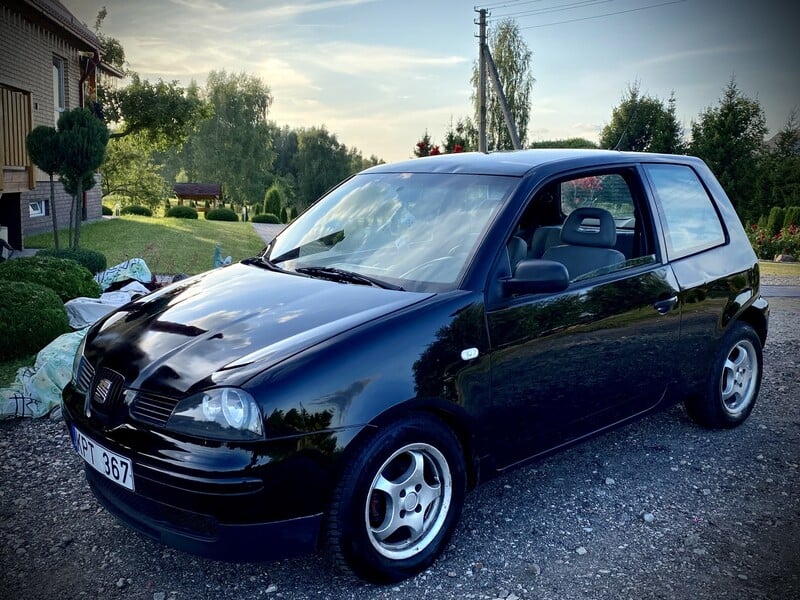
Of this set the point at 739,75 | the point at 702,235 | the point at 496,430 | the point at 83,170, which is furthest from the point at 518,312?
the point at 739,75

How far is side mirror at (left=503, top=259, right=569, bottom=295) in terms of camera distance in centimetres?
336

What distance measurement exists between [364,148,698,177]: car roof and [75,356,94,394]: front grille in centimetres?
208

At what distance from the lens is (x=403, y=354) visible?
2.98m

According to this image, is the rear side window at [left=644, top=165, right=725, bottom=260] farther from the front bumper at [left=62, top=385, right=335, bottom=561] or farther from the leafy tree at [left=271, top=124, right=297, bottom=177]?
the leafy tree at [left=271, top=124, right=297, bottom=177]

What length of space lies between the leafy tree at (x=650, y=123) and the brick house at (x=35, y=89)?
30356 millimetres

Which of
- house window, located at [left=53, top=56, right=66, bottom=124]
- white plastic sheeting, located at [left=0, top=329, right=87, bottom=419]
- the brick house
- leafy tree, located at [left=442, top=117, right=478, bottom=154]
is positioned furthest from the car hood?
leafy tree, located at [left=442, top=117, right=478, bottom=154]

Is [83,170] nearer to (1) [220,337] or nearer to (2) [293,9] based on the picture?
(2) [293,9]

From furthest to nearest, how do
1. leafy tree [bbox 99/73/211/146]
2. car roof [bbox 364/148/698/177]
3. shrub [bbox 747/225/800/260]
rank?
leafy tree [bbox 99/73/211/146] → shrub [bbox 747/225/800/260] → car roof [bbox 364/148/698/177]

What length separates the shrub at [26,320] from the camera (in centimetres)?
629

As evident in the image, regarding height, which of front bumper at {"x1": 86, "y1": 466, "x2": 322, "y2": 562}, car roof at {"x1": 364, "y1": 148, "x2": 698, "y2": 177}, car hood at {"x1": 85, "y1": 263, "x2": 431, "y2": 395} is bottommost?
front bumper at {"x1": 86, "y1": 466, "x2": 322, "y2": 562}

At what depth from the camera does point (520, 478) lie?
4297 millimetres

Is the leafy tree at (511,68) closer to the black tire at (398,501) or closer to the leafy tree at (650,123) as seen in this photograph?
the leafy tree at (650,123)

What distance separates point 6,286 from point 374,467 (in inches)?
201

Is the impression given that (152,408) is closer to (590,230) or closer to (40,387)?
(590,230)
